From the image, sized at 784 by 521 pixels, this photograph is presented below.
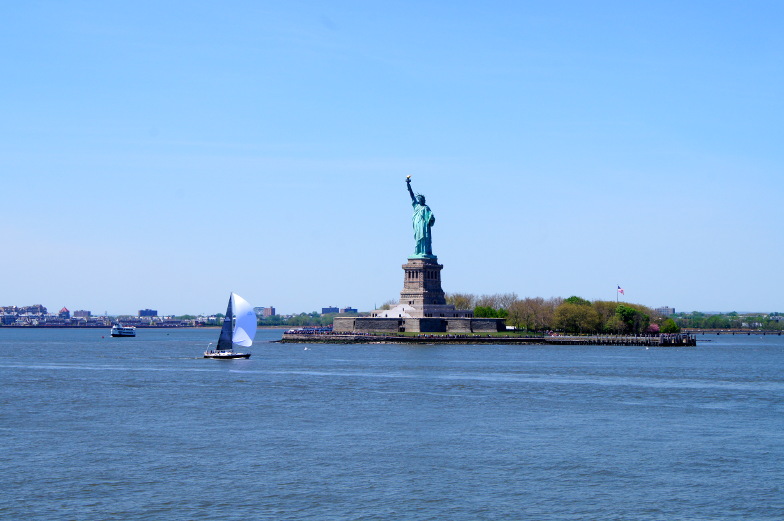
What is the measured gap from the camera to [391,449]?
130 feet

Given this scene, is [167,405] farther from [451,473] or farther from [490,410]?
[451,473]

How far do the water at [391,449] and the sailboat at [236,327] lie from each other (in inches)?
791

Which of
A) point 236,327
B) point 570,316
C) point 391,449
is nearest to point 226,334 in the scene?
point 236,327

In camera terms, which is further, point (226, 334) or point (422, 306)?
point (422, 306)

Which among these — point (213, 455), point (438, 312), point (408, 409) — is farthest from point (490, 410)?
point (438, 312)

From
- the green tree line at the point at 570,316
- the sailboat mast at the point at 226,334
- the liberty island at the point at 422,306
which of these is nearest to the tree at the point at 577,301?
the green tree line at the point at 570,316

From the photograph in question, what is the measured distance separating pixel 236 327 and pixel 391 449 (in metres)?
58.1

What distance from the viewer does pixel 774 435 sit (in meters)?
43.2

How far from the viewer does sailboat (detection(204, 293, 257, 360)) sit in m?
92.3

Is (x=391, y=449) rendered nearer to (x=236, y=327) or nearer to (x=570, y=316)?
(x=236, y=327)

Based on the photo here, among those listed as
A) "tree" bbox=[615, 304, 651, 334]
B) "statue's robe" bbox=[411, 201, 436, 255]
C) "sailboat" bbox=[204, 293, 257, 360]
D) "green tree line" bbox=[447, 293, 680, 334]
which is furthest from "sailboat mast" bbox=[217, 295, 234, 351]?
"tree" bbox=[615, 304, 651, 334]

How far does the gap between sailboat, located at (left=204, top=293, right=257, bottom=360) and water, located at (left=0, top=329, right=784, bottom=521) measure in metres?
20.1

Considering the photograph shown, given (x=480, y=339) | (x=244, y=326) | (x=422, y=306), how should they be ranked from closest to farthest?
(x=244, y=326) < (x=480, y=339) < (x=422, y=306)

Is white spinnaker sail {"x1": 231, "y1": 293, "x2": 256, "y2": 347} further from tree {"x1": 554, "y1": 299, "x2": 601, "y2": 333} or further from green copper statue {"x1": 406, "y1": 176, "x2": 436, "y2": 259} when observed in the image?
tree {"x1": 554, "y1": 299, "x2": 601, "y2": 333}
